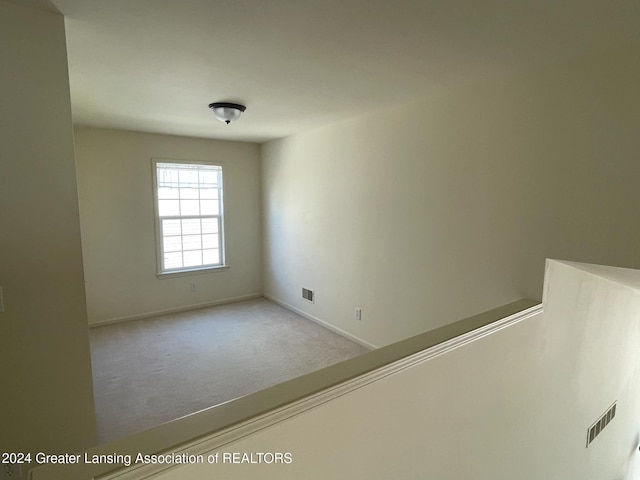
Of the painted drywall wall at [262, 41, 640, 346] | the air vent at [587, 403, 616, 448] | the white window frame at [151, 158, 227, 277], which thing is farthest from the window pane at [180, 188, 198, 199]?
the air vent at [587, 403, 616, 448]

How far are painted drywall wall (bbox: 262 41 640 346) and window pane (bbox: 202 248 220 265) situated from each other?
162 centimetres

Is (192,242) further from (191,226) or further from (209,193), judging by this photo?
(209,193)

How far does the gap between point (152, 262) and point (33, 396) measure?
3.33m

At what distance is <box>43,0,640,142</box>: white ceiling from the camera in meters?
1.50

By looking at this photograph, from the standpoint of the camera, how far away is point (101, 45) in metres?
1.88

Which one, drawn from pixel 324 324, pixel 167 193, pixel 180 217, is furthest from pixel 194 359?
pixel 167 193

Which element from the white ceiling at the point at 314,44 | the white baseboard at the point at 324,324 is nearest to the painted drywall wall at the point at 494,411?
the white ceiling at the point at 314,44

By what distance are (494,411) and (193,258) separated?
449 centimetres

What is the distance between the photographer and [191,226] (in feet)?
16.5

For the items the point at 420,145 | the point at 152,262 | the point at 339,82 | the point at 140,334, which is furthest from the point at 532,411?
the point at 152,262

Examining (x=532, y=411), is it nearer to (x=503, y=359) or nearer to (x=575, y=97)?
(x=503, y=359)

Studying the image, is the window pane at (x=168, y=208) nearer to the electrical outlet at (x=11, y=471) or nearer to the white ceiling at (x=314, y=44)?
the white ceiling at (x=314, y=44)

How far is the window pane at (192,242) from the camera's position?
16.4ft

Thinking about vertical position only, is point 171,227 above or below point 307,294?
above
